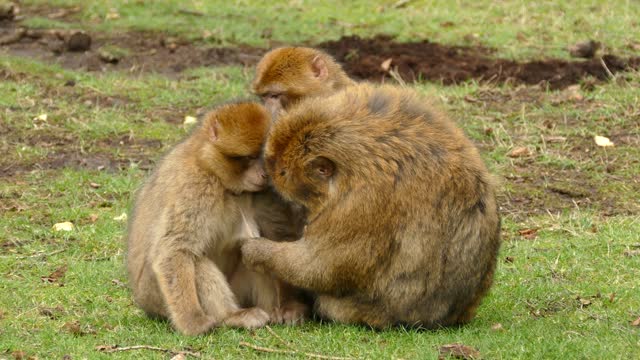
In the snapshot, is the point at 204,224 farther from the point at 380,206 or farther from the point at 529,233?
the point at 529,233

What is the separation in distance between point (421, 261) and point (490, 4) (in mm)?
9921

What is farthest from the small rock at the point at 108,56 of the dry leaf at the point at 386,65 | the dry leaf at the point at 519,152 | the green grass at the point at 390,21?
the dry leaf at the point at 519,152

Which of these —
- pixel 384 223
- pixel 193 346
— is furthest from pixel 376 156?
pixel 193 346

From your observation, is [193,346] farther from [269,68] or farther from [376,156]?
[269,68]

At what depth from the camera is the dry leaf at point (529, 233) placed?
8.40 m

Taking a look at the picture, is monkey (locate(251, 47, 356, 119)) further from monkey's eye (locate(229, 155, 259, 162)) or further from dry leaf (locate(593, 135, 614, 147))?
dry leaf (locate(593, 135, 614, 147))

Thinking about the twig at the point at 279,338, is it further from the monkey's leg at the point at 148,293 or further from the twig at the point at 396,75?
the twig at the point at 396,75

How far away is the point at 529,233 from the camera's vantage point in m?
8.48

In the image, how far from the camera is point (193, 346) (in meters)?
5.87

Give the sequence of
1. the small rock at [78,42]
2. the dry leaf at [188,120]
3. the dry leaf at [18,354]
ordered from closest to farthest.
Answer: the dry leaf at [18,354]
the dry leaf at [188,120]
the small rock at [78,42]

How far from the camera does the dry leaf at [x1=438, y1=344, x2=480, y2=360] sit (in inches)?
224

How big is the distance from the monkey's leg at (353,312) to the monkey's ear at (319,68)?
2.28 metres

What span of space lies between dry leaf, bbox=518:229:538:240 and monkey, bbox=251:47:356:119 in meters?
1.65

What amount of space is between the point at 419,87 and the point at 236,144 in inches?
242
